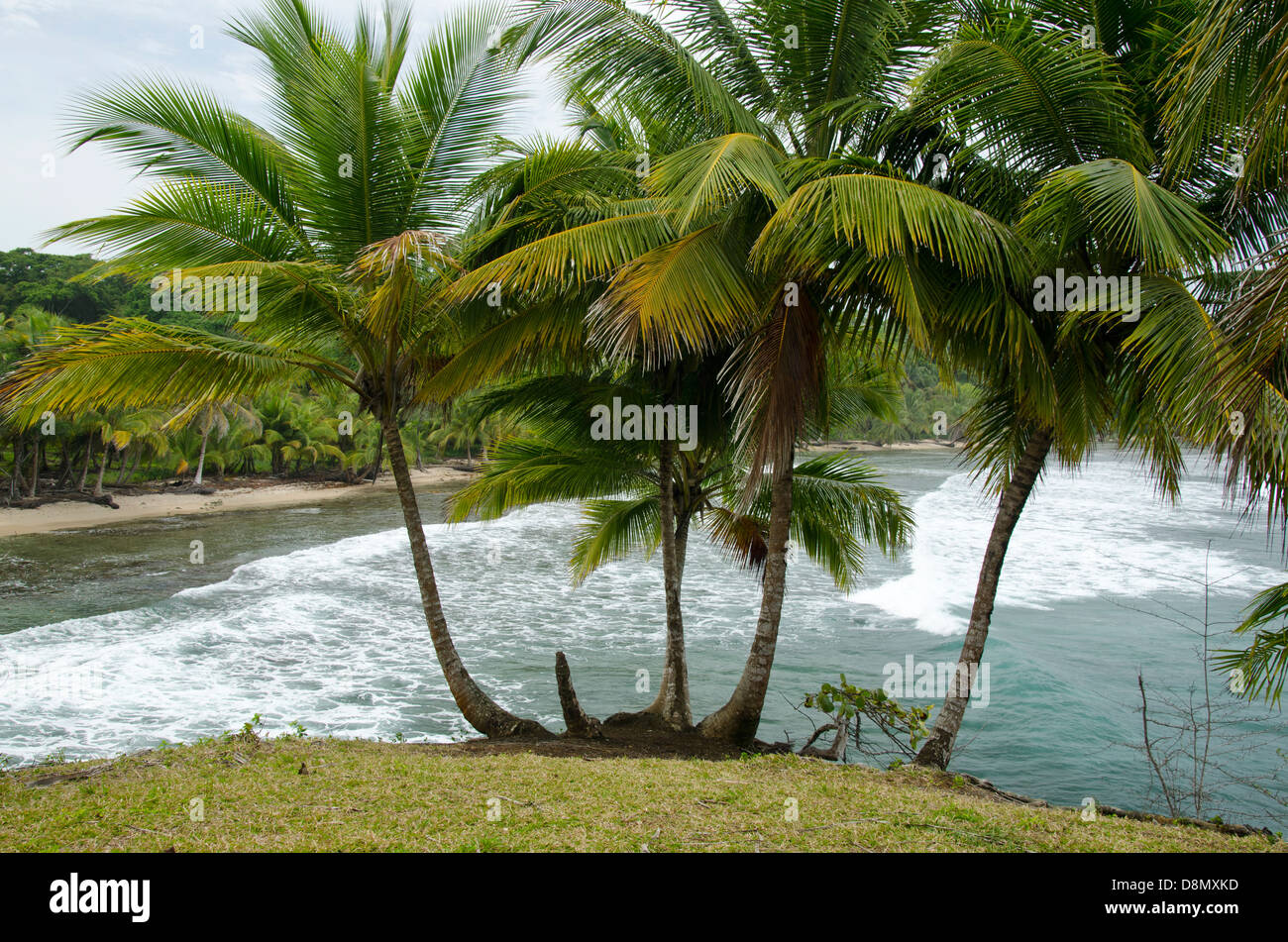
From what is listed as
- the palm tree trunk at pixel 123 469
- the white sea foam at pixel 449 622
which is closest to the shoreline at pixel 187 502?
the palm tree trunk at pixel 123 469

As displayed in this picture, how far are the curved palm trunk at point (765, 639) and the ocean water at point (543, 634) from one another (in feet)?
13.1

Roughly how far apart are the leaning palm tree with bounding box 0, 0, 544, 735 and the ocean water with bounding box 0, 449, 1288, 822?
6745 mm

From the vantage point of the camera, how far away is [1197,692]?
15516mm

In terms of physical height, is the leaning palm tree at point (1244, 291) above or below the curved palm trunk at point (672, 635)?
above

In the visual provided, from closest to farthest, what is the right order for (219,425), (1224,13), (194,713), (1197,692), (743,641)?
(1224,13)
(194,713)
(1197,692)
(743,641)
(219,425)

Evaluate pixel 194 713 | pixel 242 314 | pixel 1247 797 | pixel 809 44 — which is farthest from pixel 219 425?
pixel 1247 797

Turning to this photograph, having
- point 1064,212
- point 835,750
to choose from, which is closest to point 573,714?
point 835,750

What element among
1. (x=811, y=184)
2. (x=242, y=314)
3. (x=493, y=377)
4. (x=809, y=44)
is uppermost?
(x=809, y=44)

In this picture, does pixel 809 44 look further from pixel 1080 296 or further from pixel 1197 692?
pixel 1197 692

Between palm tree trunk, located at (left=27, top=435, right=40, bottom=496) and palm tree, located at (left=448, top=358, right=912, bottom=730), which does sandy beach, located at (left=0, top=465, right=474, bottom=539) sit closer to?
palm tree trunk, located at (left=27, top=435, right=40, bottom=496)

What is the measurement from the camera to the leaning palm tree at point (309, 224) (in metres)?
7.18

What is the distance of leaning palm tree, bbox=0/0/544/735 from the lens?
7180 millimetres

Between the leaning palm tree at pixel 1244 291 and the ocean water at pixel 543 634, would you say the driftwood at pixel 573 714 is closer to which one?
the ocean water at pixel 543 634
